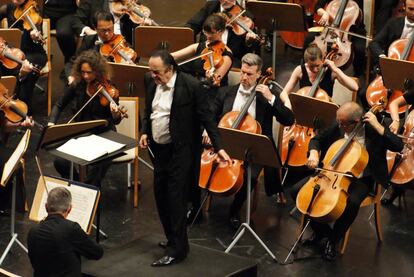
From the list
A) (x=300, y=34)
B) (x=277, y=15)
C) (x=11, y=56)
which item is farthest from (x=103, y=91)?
(x=300, y=34)

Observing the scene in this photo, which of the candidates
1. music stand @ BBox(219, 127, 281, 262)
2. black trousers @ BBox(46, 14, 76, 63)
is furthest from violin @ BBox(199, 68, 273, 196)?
black trousers @ BBox(46, 14, 76, 63)

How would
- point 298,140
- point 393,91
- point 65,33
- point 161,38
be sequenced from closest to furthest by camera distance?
point 298,140, point 393,91, point 161,38, point 65,33

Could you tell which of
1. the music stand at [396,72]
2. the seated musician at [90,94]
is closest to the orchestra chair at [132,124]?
the seated musician at [90,94]

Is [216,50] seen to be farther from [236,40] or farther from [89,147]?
[89,147]

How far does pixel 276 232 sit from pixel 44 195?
164 cm

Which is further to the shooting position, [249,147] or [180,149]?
[249,147]

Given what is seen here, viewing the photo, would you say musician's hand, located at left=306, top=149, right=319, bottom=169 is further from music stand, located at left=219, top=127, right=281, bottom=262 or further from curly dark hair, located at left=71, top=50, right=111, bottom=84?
curly dark hair, located at left=71, top=50, right=111, bottom=84

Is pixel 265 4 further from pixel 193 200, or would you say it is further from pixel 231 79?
pixel 193 200

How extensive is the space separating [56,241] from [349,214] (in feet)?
6.83

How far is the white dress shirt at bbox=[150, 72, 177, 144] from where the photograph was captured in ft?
19.6

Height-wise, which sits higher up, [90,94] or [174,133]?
[174,133]

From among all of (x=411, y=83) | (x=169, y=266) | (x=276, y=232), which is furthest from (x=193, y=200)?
(x=411, y=83)

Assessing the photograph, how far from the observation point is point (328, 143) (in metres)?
6.77

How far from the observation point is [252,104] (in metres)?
7.02
